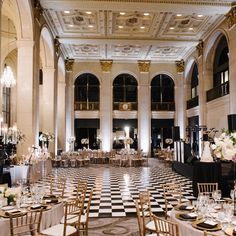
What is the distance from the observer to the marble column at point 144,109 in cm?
2175

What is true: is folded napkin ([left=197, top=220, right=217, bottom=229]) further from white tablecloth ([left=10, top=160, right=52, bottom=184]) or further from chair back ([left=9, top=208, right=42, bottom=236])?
white tablecloth ([left=10, top=160, right=52, bottom=184])

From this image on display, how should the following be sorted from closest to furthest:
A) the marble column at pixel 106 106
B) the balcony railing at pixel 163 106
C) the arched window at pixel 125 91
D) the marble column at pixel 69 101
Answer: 1. the marble column at pixel 69 101
2. the marble column at pixel 106 106
3. the arched window at pixel 125 91
4. the balcony railing at pixel 163 106

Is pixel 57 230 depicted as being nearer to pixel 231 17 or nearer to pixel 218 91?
pixel 231 17

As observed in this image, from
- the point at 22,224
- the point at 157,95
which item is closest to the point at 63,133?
the point at 157,95

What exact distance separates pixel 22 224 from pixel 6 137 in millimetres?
6636

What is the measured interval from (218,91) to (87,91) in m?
10.2

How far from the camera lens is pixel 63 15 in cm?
1345

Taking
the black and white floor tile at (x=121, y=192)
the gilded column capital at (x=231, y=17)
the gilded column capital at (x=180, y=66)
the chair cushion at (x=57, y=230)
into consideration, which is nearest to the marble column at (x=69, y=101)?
the gilded column capital at (x=180, y=66)

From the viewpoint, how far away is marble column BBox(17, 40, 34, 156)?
1079 cm

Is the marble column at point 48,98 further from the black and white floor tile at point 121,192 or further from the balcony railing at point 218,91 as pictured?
the balcony railing at point 218,91

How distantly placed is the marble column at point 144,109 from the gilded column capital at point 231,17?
9162mm

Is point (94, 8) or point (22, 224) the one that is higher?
point (94, 8)

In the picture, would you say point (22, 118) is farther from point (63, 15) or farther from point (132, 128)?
point (132, 128)

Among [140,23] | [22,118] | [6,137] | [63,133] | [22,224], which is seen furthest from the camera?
[63,133]
